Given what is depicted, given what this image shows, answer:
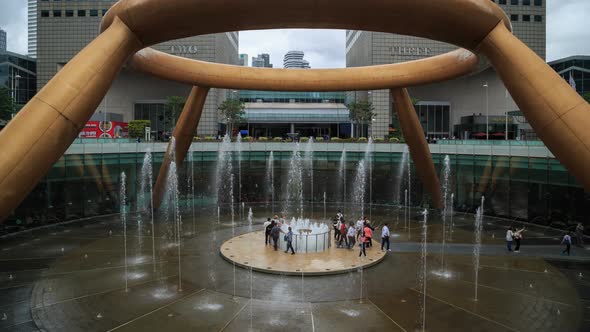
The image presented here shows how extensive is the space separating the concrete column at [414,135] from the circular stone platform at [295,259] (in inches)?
303

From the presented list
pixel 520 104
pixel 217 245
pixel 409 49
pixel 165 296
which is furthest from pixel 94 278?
Result: pixel 409 49

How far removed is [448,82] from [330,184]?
43.7m

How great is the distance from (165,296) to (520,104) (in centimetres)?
1032

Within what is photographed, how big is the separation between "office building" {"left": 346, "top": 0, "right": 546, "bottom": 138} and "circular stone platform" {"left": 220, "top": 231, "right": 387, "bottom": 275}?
4792 cm

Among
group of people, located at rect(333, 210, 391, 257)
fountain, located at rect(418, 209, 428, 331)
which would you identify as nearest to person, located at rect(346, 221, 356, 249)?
group of people, located at rect(333, 210, 391, 257)

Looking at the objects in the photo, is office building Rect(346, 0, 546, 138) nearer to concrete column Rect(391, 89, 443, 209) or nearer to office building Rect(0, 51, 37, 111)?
concrete column Rect(391, 89, 443, 209)

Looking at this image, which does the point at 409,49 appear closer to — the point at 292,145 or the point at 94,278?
the point at 292,145

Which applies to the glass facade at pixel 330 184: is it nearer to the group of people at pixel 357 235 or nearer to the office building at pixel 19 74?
the group of people at pixel 357 235

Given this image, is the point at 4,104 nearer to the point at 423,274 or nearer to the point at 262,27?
the point at 262,27

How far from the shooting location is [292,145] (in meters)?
30.9

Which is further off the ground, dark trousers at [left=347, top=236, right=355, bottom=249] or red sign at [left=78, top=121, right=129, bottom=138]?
red sign at [left=78, top=121, right=129, bottom=138]

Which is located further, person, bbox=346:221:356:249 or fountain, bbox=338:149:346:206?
fountain, bbox=338:149:346:206

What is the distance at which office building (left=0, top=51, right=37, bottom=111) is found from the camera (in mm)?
64125

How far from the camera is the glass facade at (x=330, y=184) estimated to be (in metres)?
20.7
